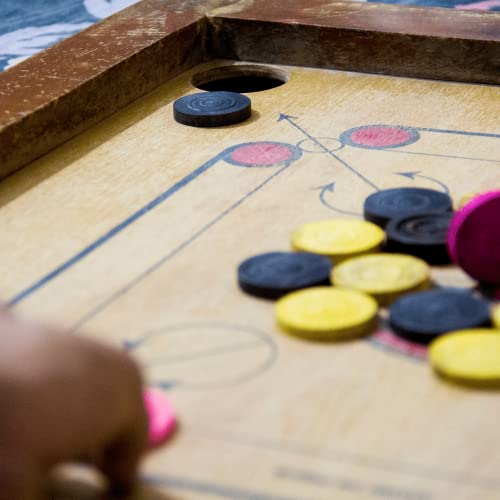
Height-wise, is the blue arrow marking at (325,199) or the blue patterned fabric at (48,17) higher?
the blue arrow marking at (325,199)

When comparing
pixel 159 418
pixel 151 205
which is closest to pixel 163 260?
pixel 151 205

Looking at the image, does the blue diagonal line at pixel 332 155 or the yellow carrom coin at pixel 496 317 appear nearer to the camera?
the yellow carrom coin at pixel 496 317

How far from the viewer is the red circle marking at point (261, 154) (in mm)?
2195

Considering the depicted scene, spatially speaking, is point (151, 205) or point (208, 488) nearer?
point (208, 488)

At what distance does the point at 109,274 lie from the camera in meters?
1.72

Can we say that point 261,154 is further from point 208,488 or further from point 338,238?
point 208,488

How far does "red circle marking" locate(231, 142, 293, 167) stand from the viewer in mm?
2195

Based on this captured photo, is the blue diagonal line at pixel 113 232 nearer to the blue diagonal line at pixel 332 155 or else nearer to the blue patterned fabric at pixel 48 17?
the blue diagonal line at pixel 332 155

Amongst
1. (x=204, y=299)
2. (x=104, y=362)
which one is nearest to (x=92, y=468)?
(x=104, y=362)

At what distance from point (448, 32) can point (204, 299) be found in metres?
1.30

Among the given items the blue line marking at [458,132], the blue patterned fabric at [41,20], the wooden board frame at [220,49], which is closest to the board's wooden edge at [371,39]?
the wooden board frame at [220,49]

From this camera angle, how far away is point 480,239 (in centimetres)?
161

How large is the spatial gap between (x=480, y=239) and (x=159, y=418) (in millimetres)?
608

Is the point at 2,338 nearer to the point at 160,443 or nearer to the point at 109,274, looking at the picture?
the point at 160,443
